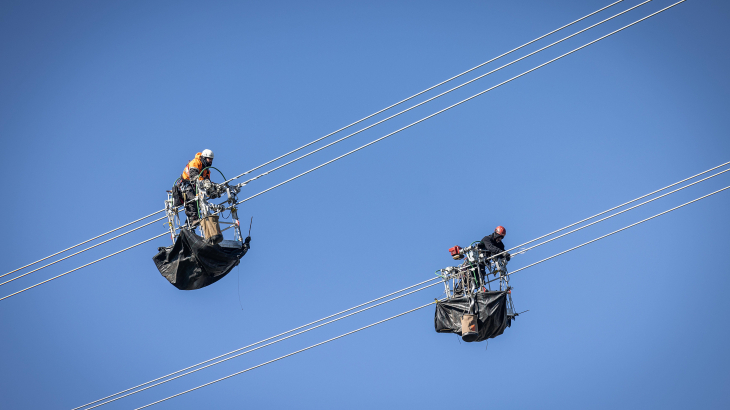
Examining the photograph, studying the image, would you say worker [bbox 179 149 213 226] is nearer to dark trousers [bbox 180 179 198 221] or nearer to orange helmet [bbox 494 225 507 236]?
dark trousers [bbox 180 179 198 221]

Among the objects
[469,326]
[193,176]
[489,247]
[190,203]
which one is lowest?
[469,326]

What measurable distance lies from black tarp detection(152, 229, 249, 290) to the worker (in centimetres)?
51

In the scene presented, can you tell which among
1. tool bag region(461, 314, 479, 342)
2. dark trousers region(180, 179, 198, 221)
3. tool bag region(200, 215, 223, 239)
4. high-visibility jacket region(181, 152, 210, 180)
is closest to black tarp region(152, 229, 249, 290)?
tool bag region(200, 215, 223, 239)

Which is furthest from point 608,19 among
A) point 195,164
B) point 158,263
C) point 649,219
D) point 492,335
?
point 158,263

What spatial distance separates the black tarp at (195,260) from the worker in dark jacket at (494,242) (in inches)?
223

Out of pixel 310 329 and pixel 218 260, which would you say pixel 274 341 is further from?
pixel 218 260

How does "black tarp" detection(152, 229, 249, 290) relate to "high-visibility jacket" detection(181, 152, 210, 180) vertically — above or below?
below

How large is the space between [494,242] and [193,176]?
729cm

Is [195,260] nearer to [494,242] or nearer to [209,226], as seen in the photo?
[209,226]

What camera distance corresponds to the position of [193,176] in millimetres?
22953

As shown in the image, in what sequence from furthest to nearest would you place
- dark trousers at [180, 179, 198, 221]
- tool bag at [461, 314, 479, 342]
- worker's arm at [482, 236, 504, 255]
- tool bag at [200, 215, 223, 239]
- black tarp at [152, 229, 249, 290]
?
worker's arm at [482, 236, 504, 255] → tool bag at [461, 314, 479, 342] → dark trousers at [180, 179, 198, 221] → black tarp at [152, 229, 249, 290] → tool bag at [200, 215, 223, 239]

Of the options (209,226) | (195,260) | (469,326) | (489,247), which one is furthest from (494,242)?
(195,260)

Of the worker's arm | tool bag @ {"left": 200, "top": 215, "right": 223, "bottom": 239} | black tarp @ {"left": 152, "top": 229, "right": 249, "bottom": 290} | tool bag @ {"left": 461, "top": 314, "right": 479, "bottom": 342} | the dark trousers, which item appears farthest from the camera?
the worker's arm

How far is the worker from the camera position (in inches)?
902
